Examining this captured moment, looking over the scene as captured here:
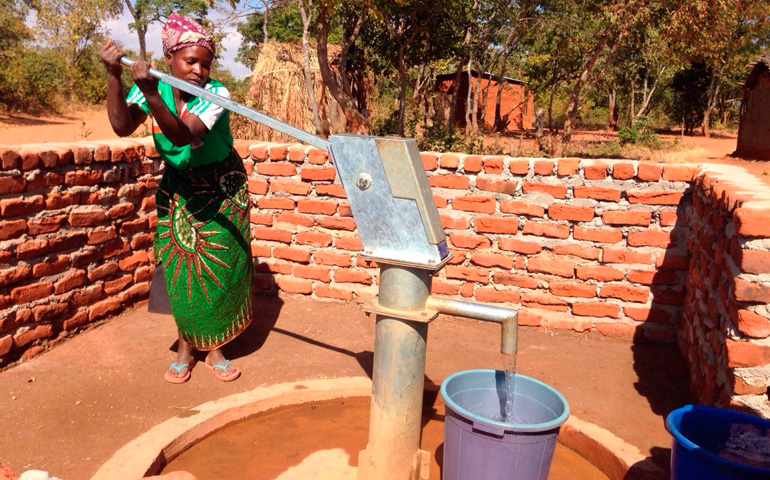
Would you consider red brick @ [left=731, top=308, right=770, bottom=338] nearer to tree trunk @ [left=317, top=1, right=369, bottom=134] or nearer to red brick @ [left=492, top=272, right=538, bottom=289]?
red brick @ [left=492, top=272, right=538, bottom=289]

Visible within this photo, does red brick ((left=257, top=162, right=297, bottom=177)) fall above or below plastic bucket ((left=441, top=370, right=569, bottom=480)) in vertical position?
above

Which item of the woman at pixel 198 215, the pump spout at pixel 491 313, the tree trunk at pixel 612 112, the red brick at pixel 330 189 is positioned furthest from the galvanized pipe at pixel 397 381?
the tree trunk at pixel 612 112

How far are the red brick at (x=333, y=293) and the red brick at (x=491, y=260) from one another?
90 centimetres

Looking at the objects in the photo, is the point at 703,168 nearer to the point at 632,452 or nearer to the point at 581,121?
the point at 632,452

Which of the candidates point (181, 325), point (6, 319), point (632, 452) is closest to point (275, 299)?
point (181, 325)

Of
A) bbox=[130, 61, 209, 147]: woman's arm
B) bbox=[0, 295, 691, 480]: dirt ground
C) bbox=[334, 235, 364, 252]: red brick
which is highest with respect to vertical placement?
bbox=[130, 61, 209, 147]: woman's arm

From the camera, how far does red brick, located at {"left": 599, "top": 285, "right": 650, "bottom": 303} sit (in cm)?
382

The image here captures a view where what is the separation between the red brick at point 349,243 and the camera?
14.0ft

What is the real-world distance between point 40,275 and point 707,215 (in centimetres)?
346

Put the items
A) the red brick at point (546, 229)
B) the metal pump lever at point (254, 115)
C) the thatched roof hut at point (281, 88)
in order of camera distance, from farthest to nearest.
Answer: the thatched roof hut at point (281, 88)
the red brick at point (546, 229)
the metal pump lever at point (254, 115)

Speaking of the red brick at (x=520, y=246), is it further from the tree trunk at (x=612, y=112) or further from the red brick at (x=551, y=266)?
the tree trunk at (x=612, y=112)

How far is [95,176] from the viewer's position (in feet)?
12.0

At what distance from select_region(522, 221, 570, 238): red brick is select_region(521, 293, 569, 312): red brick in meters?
0.39

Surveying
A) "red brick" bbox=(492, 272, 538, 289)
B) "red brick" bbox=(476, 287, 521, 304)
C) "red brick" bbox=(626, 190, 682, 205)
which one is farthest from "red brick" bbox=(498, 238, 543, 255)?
"red brick" bbox=(626, 190, 682, 205)
